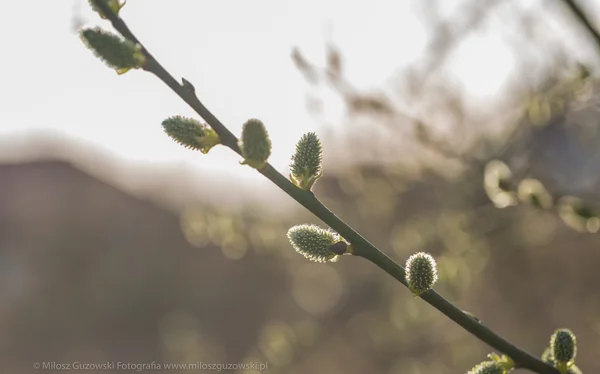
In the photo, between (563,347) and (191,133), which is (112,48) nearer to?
(191,133)

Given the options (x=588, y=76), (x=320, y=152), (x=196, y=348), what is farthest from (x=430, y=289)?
(x=196, y=348)

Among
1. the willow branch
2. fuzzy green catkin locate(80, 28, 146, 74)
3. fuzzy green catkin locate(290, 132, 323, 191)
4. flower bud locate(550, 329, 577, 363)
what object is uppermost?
flower bud locate(550, 329, 577, 363)

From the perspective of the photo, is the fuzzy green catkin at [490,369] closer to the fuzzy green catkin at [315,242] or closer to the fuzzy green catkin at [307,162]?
the fuzzy green catkin at [315,242]

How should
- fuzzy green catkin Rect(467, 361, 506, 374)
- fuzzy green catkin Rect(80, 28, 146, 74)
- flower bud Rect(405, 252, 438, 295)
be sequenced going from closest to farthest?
fuzzy green catkin Rect(80, 28, 146, 74), flower bud Rect(405, 252, 438, 295), fuzzy green catkin Rect(467, 361, 506, 374)

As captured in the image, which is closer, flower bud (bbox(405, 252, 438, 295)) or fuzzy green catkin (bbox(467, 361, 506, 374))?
flower bud (bbox(405, 252, 438, 295))

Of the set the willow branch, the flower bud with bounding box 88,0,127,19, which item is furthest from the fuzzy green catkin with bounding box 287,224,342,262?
the flower bud with bounding box 88,0,127,19

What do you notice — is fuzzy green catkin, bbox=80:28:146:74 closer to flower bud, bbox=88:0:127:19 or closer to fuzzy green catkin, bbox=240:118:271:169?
flower bud, bbox=88:0:127:19

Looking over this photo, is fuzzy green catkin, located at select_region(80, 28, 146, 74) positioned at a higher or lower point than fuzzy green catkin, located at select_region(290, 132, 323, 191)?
lower
